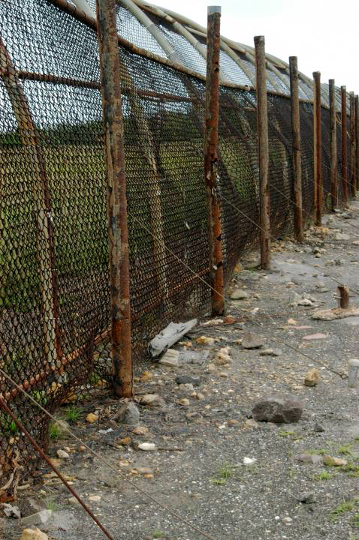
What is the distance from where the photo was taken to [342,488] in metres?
3.63

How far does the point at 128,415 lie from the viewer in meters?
4.40

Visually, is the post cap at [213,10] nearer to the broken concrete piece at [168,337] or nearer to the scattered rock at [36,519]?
the broken concrete piece at [168,337]

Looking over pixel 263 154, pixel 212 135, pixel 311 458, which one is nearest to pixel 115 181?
pixel 311 458

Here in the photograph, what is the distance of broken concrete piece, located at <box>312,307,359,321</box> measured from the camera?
274 inches

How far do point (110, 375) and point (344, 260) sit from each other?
6429 mm

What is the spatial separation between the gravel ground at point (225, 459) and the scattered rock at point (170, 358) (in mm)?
44

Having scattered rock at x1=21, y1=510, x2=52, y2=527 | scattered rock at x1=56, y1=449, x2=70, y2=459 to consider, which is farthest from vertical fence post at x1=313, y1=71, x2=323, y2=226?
scattered rock at x1=21, y1=510, x2=52, y2=527

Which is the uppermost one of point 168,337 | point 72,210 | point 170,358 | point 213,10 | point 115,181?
point 213,10

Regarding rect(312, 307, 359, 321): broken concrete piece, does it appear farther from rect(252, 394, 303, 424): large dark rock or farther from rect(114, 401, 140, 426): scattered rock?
rect(114, 401, 140, 426): scattered rock

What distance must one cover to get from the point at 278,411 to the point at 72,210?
59.0 inches

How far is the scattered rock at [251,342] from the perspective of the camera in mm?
6053

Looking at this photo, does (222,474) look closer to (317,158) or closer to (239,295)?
(239,295)

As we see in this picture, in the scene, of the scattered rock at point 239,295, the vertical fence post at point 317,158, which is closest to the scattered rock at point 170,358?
the scattered rock at point 239,295

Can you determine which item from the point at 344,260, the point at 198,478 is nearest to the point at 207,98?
the point at 198,478
